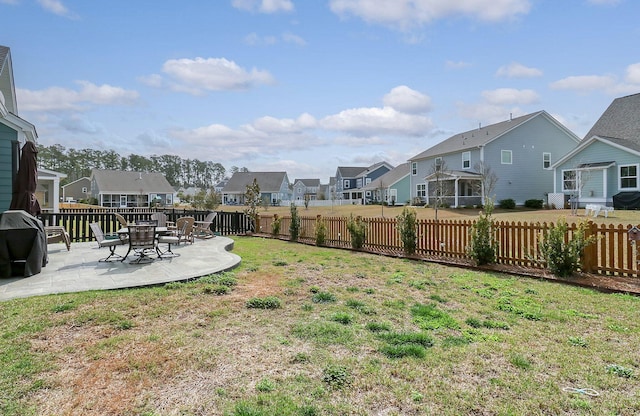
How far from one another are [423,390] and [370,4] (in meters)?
10.1

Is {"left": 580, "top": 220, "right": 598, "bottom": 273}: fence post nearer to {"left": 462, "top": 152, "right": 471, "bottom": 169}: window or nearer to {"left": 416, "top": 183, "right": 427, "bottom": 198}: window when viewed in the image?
{"left": 462, "top": 152, "right": 471, "bottom": 169}: window

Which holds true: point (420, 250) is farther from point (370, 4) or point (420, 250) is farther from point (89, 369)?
point (89, 369)

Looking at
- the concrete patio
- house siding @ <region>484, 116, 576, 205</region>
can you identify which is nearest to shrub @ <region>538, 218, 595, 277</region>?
the concrete patio

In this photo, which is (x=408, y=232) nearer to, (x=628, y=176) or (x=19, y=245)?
(x=19, y=245)

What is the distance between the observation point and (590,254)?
7.31 meters

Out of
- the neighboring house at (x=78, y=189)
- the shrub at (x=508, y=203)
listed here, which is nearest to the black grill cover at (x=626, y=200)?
the shrub at (x=508, y=203)

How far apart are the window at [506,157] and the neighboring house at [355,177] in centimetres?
3125

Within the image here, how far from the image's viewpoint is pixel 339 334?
→ 13.7 ft

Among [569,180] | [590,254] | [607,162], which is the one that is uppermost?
[607,162]

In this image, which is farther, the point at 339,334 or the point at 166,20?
the point at 166,20

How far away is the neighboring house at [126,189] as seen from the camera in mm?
55000

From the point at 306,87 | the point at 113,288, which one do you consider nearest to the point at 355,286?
the point at 113,288

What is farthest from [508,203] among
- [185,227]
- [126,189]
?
[126,189]

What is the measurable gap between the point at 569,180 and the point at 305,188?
68150 millimetres
